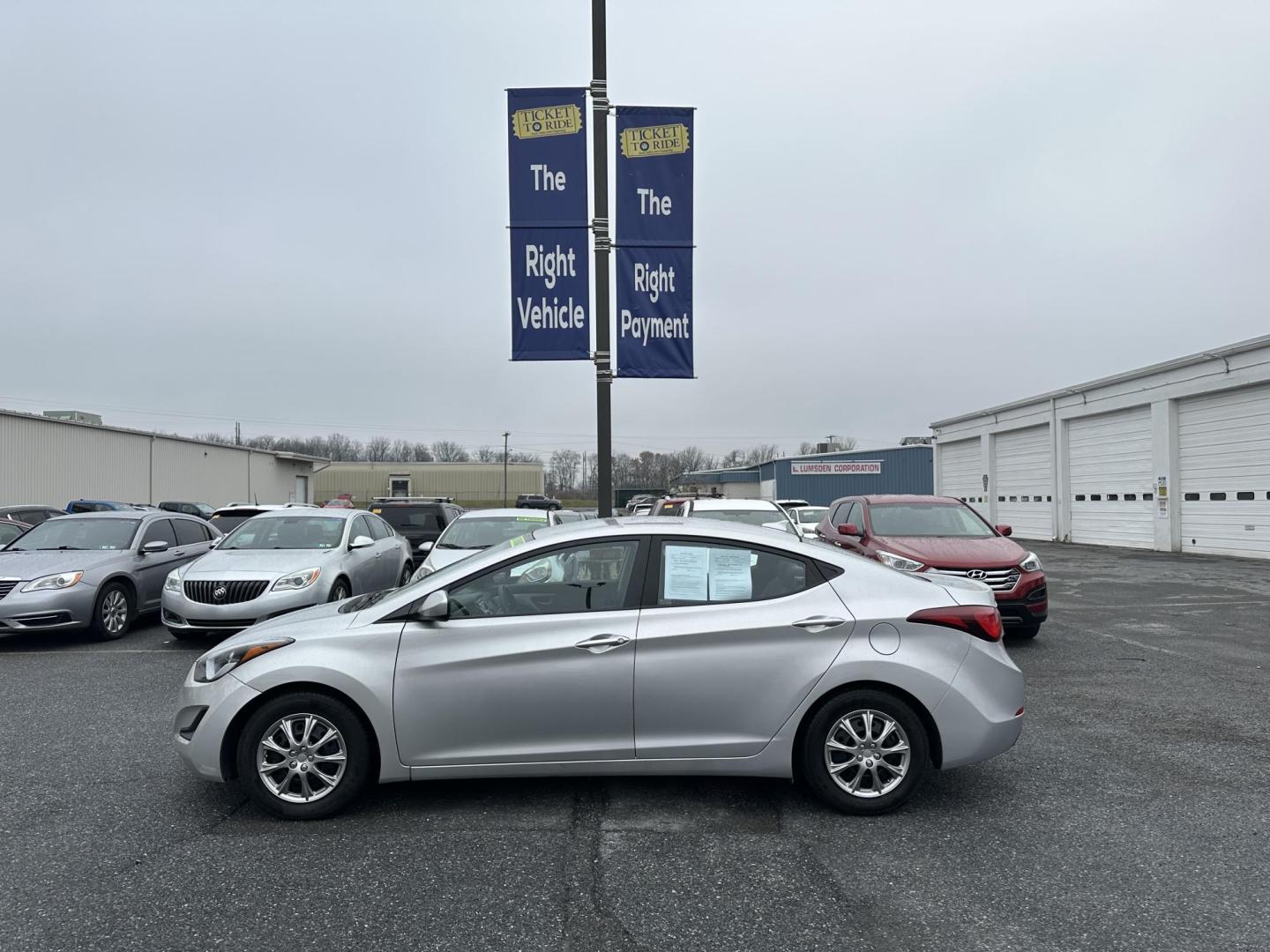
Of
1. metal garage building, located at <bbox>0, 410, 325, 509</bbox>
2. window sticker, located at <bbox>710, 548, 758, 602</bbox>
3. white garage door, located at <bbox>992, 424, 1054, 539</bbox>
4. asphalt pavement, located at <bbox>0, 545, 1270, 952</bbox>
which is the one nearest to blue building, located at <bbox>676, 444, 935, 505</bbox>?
white garage door, located at <bbox>992, 424, 1054, 539</bbox>

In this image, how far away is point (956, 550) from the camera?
8953mm

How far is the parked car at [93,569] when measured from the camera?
28.6 ft

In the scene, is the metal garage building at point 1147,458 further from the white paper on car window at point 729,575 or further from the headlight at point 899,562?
the white paper on car window at point 729,575

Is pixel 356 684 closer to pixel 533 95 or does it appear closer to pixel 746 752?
pixel 746 752

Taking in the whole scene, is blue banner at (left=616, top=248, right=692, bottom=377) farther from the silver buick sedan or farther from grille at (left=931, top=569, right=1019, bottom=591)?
the silver buick sedan

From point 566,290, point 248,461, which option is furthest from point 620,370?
point 248,461

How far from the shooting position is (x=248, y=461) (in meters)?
46.0

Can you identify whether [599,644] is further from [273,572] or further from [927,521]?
[927,521]

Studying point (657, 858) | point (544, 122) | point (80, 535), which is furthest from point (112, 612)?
point (657, 858)

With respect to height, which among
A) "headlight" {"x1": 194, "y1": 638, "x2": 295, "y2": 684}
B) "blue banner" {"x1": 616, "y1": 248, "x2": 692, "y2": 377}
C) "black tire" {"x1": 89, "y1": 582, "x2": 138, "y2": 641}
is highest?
"blue banner" {"x1": 616, "y1": 248, "x2": 692, "y2": 377}

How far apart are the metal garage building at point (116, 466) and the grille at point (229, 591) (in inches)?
959

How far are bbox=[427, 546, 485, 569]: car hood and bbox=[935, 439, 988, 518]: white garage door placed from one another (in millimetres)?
23756

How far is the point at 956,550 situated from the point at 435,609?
662 cm

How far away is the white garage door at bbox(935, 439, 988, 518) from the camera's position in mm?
30677
